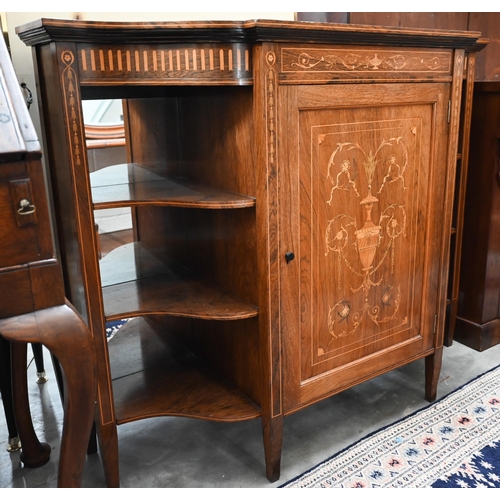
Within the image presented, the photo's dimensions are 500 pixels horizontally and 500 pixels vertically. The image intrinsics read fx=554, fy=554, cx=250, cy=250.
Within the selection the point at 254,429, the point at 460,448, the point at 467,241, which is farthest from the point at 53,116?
the point at 467,241

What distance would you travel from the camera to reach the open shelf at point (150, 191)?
1358mm

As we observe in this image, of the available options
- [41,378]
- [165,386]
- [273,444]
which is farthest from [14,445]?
[273,444]

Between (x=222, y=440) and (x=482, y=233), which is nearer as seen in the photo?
(x=222, y=440)

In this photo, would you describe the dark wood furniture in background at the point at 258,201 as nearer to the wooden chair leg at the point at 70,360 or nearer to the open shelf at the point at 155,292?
the open shelf at the point at 155,292

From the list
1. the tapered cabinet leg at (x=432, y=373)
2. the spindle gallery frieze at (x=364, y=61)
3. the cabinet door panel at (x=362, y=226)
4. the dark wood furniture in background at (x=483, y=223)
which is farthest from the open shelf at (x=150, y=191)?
the dark wood furniture in background at (x=483, y=223)

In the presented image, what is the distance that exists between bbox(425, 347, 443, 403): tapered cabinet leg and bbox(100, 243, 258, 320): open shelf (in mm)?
797

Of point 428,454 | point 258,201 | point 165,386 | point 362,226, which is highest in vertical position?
point 258,201

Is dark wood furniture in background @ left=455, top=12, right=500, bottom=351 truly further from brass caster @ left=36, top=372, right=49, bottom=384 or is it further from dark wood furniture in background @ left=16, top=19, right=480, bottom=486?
brass caster @ left=36, top=372, right=49, bottom=384

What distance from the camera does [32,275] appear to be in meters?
0.92

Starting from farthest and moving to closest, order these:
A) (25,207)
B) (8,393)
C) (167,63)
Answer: (8,393), (167,63), (25,207)

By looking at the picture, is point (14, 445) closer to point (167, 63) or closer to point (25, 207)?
point (25, 207)

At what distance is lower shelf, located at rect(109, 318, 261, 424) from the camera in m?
1.55

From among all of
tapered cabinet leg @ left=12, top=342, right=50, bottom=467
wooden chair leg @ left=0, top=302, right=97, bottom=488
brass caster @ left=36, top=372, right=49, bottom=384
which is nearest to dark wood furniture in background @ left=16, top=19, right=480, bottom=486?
tapered cabinet leg @ left=12, top=342, right=50, bottom=467

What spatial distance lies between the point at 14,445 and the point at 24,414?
0.62 ft
